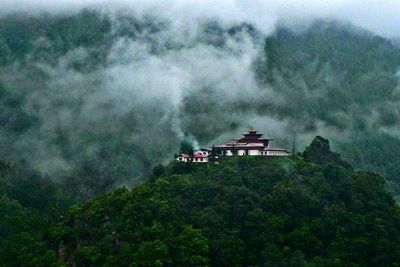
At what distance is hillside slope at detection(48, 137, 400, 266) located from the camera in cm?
5088

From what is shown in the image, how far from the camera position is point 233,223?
175ft

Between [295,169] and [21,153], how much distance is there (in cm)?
3544

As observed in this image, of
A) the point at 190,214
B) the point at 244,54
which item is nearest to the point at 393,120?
the point at 244,54

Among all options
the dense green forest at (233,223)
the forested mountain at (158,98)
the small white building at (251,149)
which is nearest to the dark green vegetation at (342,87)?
the forested mountain at (158,98)

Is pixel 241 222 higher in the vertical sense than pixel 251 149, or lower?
lower

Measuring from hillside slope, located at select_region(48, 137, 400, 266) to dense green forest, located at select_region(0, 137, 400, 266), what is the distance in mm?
62

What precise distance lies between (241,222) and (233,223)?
1.64 ft

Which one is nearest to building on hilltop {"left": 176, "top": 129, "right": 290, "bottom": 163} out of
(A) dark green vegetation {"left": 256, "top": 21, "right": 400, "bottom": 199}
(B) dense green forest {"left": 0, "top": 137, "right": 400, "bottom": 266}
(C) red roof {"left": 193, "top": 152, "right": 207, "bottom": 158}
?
(C) red roof {"left": 193, "top": 152, "right": 207, "bottom": 158}

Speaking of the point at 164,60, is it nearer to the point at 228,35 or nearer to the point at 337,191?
the point at 228,35

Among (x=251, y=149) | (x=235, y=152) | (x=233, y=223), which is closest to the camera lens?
(x=233, y=223)

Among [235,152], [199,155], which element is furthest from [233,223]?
[235,152]

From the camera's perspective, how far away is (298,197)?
54906 mm

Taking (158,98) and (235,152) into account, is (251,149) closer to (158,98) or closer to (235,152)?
(235,152)

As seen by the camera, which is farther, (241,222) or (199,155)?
(199,155)
